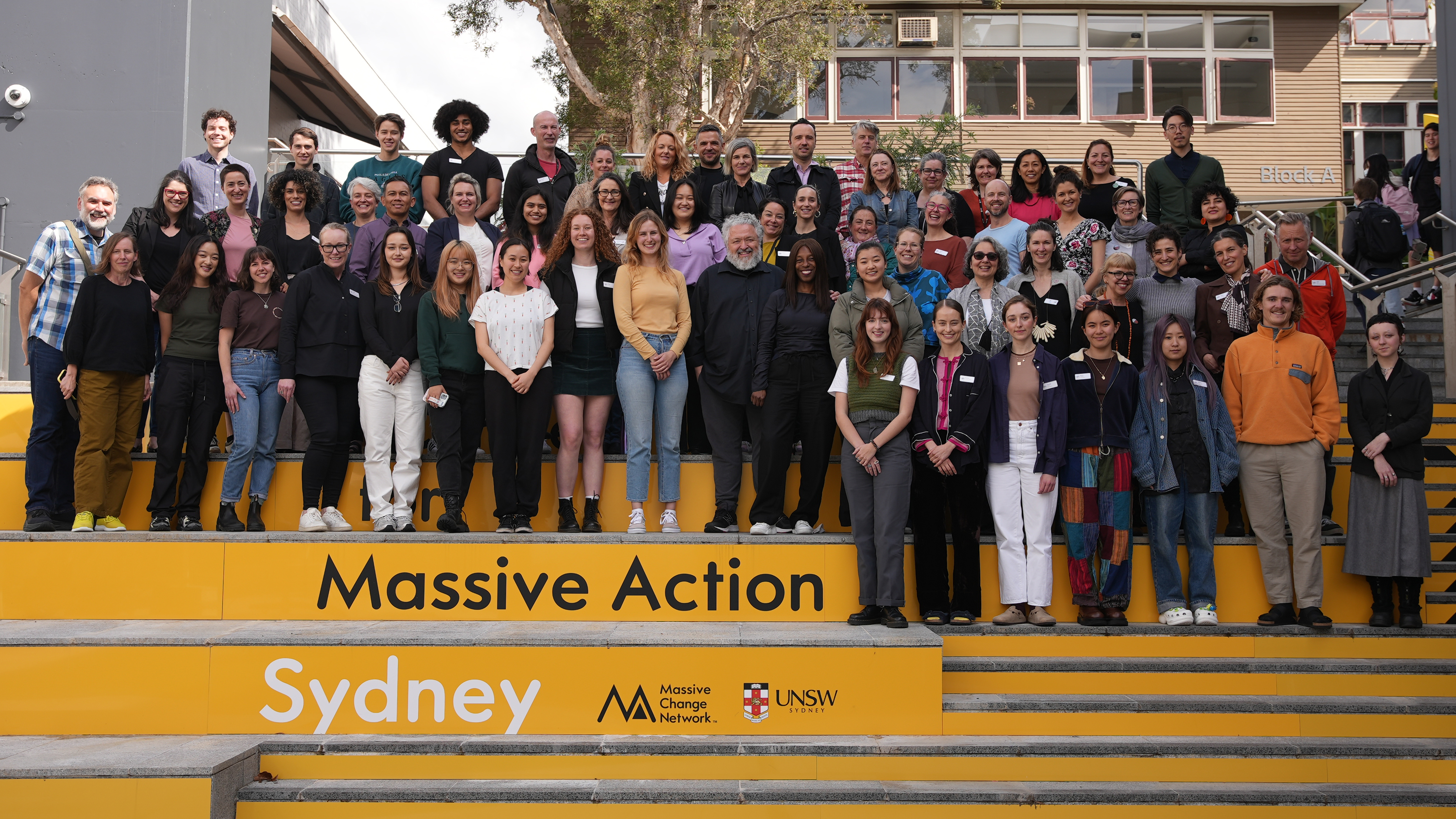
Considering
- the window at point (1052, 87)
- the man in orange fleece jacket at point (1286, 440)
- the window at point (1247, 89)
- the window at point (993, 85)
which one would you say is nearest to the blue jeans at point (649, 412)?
the man in orange fleece jacket at point (1286, 440)

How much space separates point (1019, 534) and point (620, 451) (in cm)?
256

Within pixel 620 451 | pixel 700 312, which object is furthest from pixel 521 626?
pixel 700 312

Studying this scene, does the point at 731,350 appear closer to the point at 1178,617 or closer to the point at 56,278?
the point at 1178,617

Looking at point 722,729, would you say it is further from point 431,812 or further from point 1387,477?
point 1387,477

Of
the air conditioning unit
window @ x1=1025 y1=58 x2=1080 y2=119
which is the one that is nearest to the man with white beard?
the air conditioning unit

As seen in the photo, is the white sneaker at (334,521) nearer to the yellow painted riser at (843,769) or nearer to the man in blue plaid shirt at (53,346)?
the man in blue plaid shirt at (53,346)

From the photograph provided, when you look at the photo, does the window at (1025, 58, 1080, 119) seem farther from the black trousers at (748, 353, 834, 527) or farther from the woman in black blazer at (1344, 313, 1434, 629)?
the black trousers at (748, 353, 834, 527)

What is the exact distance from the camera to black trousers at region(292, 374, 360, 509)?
5.73 metres

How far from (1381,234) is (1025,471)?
6.32 metres

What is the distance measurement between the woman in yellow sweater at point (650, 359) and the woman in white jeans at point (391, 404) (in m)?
1.23

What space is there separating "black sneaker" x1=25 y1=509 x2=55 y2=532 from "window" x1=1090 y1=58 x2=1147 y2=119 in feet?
55.6

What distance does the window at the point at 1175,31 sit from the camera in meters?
17.6

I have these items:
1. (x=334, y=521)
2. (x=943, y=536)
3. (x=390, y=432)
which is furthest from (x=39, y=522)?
(x=943, y=536)

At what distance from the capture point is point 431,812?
14.1 feet
